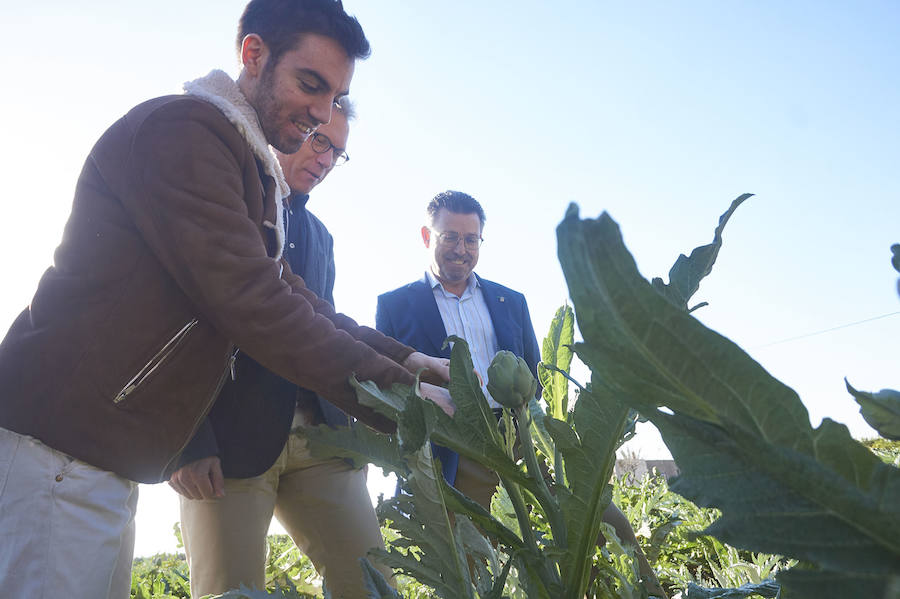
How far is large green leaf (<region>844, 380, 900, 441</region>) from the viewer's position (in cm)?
38

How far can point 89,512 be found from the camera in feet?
3.38

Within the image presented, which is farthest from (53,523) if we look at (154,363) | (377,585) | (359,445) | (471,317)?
(471,317)

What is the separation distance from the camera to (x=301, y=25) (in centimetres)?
153

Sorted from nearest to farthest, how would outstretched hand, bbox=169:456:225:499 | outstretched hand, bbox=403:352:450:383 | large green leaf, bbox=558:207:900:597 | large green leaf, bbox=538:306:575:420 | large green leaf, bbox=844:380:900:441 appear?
large green leaf, bbox=558:207:900:597 < large green leaf, bbox=844:380:900:441 < large green leaf, bbox=538:306:575:420 < outstretched hand, bbox=403:352:450:383 < outstretched hand, bbox=169:456:225:499

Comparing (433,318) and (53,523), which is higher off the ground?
(433,318)

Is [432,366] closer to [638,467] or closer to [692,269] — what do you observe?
[692,269]

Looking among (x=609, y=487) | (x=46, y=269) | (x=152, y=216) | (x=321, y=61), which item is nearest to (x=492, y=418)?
(x=609, y=487)

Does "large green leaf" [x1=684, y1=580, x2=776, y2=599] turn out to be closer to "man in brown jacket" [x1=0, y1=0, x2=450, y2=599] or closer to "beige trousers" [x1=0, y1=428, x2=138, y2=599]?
"man in brown jacket" [x1=0, y1=0, x2=450, y2=599]

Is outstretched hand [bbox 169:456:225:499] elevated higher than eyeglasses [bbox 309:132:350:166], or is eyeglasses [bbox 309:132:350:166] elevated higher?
eyeglasses [bbox 309:132:350:166]

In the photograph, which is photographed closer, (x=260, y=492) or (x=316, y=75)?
(x=316, y=75)

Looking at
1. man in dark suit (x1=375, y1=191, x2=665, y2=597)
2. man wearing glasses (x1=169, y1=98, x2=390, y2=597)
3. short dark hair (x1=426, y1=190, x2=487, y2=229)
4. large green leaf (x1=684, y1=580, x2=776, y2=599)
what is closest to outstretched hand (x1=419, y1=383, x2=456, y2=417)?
large green leaf (x1=684, y1=580, x2=776, y2=599)

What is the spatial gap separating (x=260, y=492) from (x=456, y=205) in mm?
1879

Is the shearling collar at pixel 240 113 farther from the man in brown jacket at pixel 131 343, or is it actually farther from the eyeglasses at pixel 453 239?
the eyeglasses at pixel 453 239

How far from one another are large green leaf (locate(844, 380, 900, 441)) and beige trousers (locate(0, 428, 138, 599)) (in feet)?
3.40
